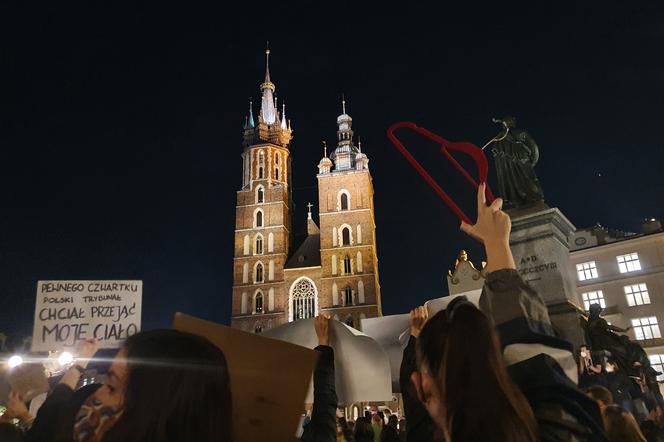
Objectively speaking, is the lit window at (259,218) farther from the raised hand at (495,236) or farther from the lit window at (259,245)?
the raised hand at (495,236)

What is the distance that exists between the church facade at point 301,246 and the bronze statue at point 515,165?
36.8 metres

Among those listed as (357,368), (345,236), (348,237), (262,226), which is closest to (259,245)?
(262,226)

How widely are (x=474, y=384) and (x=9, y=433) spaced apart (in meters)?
3.14

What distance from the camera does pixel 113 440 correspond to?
1415 mm

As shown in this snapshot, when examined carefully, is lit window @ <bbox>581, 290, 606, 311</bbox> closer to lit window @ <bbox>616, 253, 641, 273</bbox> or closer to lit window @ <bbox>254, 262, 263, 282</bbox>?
lit window @ <bbox>616, 253, 641, 273</bbox>

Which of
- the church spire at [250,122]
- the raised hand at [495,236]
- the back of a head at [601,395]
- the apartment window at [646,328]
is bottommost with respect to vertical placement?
the back of a head at [601,395]

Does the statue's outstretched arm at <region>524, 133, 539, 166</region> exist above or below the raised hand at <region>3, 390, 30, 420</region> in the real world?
above

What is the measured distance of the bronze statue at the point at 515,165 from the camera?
7289 mm

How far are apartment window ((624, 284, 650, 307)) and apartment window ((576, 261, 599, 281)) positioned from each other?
183cm

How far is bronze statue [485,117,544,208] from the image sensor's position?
23.9 feet

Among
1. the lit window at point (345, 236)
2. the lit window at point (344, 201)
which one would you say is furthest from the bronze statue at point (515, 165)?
the lit window at point (344, 201)

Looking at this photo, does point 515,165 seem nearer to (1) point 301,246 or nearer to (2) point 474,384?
(2) point 474,384

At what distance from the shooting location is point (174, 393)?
4.80 feet

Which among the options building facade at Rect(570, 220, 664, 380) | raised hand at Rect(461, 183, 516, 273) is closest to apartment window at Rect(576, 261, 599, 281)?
building facade at Rect(570, 220, 664, 380)
